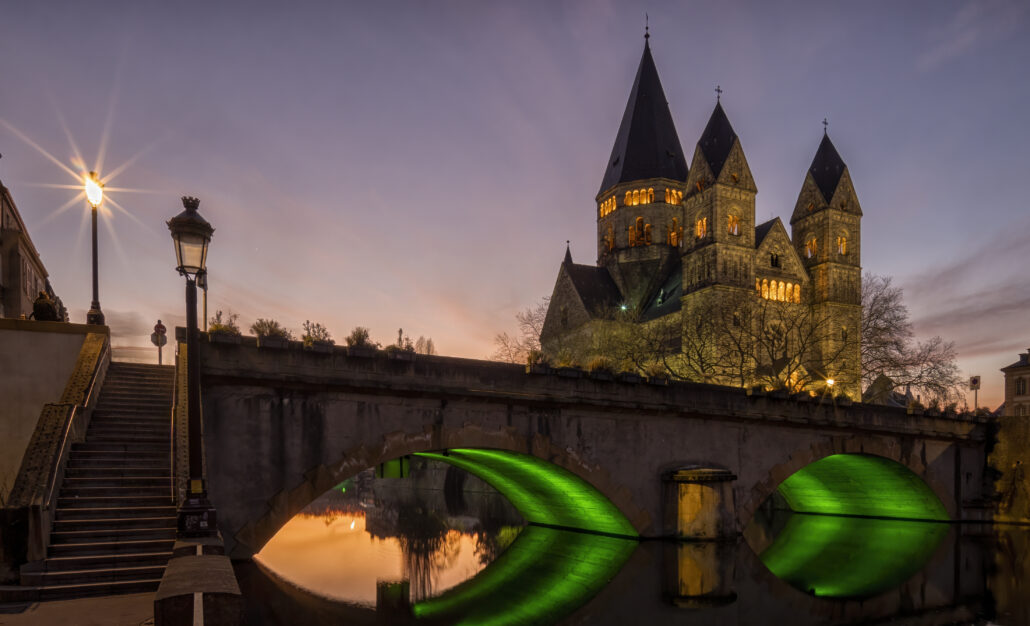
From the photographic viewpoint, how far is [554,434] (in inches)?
775

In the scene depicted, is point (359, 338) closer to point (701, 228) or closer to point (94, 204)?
point (94, 204)

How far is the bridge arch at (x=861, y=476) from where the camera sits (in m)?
23.9

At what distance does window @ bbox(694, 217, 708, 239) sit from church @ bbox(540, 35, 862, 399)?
3.8 inches

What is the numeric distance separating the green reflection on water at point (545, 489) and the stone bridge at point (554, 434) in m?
0.24

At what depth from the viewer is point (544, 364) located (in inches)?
780

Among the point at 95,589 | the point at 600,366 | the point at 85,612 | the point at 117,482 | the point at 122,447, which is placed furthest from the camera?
the point at 600,366

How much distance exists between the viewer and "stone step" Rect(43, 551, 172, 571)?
9250 millimetres

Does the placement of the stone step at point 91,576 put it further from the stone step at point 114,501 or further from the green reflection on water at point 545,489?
the green reflection on water at point 545,489

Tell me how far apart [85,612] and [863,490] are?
110ft

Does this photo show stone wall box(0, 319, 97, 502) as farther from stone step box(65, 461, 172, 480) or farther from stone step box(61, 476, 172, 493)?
stone step box(61, 476, 172, 493)

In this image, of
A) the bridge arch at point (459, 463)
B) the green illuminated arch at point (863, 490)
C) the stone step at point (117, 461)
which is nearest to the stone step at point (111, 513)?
the stone step at point (117, 461)

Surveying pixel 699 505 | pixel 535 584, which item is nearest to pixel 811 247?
pixel 699 505

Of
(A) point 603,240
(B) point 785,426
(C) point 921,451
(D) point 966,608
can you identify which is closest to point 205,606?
(D) point 966,608

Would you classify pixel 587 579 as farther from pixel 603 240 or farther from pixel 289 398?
pixel 603 240
